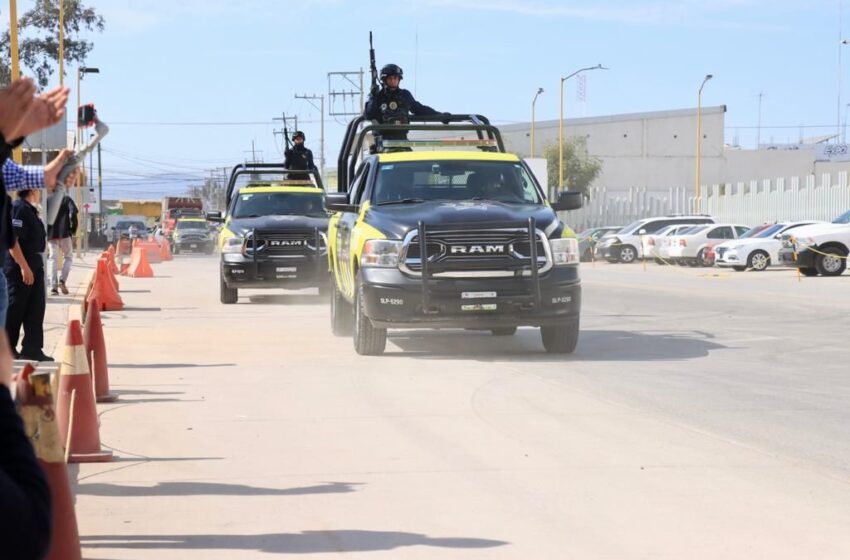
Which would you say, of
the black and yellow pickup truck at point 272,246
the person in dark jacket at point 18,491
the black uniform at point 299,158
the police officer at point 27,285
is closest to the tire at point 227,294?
the black and yellow pickup truck at point 272,246

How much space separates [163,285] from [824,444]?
25.6 metres


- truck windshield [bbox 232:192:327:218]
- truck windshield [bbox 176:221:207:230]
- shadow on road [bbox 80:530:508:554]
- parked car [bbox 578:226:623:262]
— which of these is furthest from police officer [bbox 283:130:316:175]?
truck windshield [bbox 176:221:207:230]

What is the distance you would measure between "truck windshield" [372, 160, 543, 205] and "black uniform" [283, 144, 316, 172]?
1190 centimetres

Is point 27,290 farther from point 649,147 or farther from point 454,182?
point 649,147

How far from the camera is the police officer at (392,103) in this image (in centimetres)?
1738

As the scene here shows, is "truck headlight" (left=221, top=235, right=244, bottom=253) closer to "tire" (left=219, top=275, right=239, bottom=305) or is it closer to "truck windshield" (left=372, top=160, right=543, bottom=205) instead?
"tire" (left=219, top=275, right=239, bottom=305)

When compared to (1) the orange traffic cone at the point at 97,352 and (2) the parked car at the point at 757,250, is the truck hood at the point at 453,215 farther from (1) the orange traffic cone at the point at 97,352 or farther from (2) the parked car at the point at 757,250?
(2) the parked car at the point at 757,250

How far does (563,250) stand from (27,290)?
5071 millimetres

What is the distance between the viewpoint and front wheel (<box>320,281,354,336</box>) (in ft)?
55.3

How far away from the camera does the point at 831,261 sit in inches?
1430

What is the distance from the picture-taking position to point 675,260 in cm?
5112

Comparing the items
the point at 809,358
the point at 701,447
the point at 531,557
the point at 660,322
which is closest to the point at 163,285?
the point at 660,322

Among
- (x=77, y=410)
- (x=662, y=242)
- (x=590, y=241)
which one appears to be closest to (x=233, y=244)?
(x=77, y=410)

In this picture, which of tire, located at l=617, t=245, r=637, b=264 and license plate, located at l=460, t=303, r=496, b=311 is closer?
license plate, located at l=460, t=303, r=496, b=311
